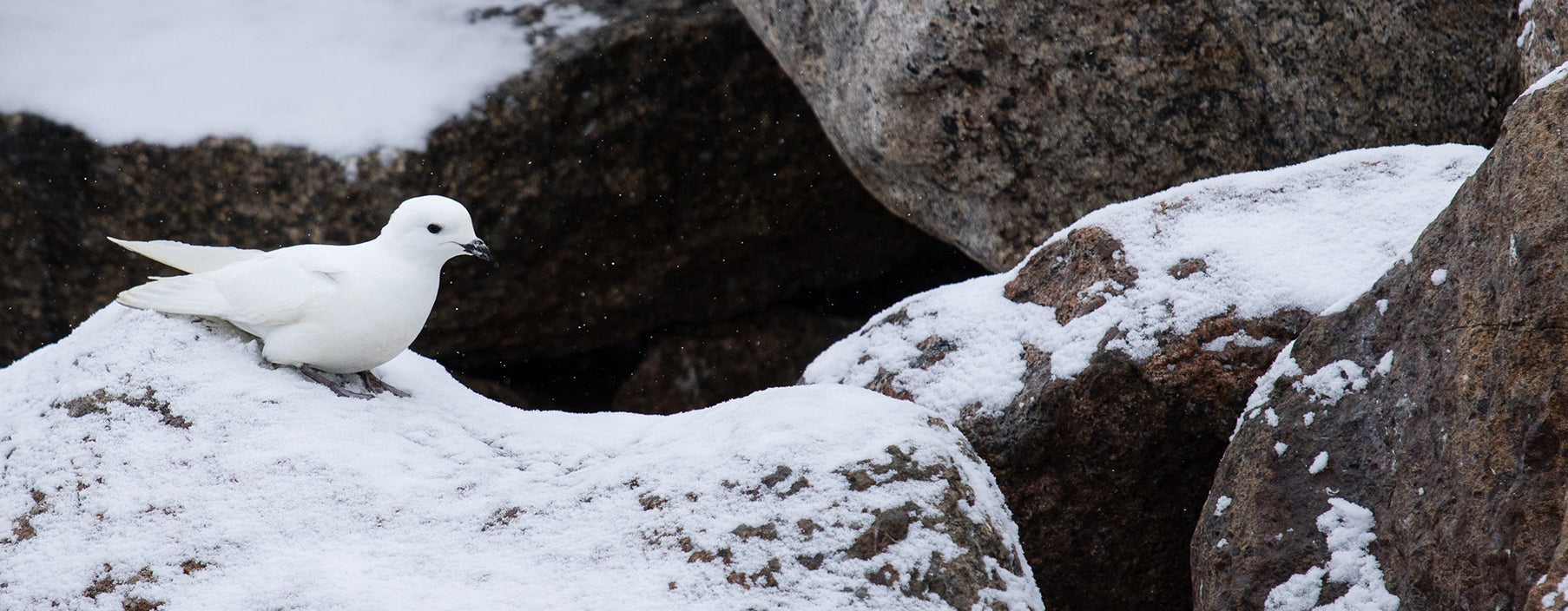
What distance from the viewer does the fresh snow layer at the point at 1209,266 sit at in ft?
9.46

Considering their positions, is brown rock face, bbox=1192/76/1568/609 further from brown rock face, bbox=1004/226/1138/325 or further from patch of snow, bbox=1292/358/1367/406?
brown rock face, bbox=1004/226/1138/325

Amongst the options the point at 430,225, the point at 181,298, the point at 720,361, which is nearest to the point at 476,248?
the point at 430,225

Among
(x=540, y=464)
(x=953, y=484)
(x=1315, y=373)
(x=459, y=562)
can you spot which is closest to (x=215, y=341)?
(x=540, y=464)

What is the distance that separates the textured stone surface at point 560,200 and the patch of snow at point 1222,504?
10.9 feet

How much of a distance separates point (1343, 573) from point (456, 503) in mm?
1816

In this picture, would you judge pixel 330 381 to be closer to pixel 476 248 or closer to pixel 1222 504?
pixel 476 248

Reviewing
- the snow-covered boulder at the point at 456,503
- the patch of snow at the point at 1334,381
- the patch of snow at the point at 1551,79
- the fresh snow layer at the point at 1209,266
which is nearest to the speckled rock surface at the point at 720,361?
the fresh snow layer at the point at 1209,266

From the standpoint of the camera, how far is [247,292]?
310 cm

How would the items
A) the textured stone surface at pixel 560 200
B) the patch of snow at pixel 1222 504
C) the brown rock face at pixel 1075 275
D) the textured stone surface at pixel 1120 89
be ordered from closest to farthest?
1. the patch of snow at pixel 1222 504
2. the brown rock face at pixel 1075 275
3. the textured stone surface at pixel 1120 89
4. the textured stone surface at pixel 560 200

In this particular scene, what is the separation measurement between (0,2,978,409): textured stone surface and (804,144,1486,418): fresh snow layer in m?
2.21

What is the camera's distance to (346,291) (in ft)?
10.1

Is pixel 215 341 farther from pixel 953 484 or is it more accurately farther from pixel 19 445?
pixel 953 484

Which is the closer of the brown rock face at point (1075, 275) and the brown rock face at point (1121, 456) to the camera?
the brown rock face at point (1121, 456)

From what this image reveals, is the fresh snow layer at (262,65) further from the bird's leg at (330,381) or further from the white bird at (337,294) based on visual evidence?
the bird's leg at (330,381)
